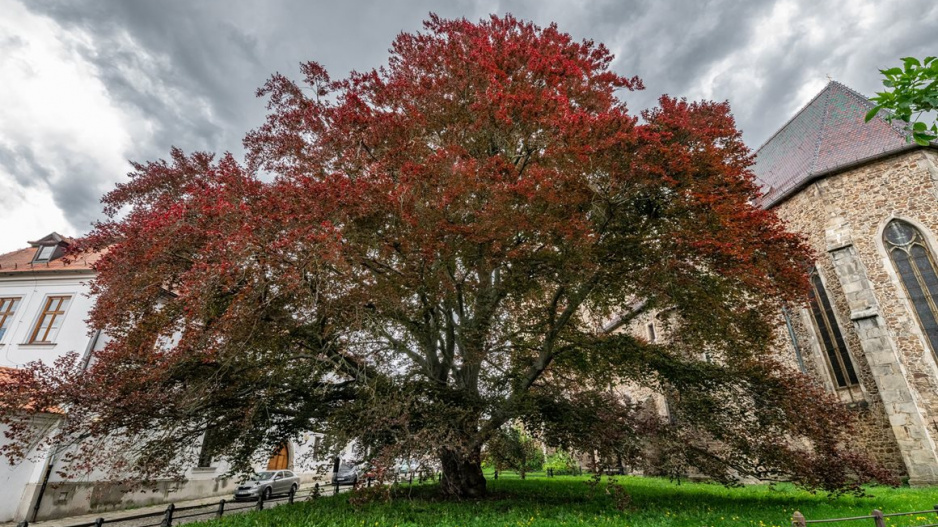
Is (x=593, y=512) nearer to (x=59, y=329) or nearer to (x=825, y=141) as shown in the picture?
(x=825, y=141)

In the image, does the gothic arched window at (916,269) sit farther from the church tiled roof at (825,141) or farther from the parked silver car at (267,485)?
the parked silver car at (267,485)

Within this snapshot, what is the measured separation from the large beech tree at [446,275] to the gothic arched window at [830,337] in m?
6.50

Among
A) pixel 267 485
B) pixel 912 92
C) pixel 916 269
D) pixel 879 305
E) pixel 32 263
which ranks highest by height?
pixel 32 263

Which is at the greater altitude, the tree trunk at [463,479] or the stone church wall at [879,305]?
the stone church wall at [879,305]

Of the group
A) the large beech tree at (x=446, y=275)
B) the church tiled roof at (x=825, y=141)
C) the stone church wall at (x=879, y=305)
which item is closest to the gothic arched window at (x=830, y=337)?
the stone church wall at (x=879, y=305)

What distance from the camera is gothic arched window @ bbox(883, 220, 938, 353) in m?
11.8

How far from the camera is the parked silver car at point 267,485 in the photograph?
51.0 feet

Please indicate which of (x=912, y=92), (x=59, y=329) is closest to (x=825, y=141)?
(x=912, y=92)

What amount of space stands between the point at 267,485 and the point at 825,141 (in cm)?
2548

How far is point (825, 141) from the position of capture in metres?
15.2

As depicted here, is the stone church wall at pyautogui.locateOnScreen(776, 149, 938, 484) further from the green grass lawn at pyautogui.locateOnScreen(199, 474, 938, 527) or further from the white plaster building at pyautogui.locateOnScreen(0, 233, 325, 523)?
the white plaster building at pyautogui.locateOnScreen(0, 233, 325, 523)

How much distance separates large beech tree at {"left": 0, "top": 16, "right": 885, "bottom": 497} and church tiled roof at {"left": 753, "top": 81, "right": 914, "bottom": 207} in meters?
6.97

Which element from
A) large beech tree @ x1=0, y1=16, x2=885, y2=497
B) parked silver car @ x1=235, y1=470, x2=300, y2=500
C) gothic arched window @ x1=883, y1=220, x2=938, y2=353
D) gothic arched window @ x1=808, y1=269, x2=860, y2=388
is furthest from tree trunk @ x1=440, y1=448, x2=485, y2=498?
gothic arched window @ x1=883, y1=220, x2=938, y2=353

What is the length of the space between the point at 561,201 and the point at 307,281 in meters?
4.36
